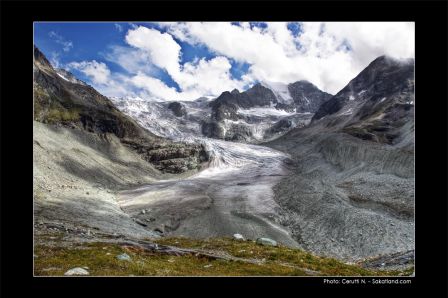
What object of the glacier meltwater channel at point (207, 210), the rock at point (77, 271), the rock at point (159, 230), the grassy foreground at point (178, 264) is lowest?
the rock at point (159, 230)

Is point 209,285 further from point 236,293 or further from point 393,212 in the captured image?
point 393,212

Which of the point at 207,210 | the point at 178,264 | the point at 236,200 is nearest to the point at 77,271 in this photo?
the point at 178,264

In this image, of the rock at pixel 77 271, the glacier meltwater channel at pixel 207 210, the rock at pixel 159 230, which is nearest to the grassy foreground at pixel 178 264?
the rock at pixel 77 271

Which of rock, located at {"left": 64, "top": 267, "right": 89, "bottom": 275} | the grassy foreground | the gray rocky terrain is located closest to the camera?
rock, located at {"left": 64, "top": 267, "right": 89, "bottom": 275}

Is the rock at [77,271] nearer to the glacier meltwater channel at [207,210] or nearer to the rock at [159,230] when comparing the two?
the glacier meltwater channel at [207,210]

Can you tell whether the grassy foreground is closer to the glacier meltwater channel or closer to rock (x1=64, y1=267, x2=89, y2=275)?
rock (x1=64, y1=267, x2=89, y2=275)

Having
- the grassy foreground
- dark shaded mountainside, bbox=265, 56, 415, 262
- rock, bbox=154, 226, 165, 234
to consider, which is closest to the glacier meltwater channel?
rock, bbox=154, 226, 165, 234

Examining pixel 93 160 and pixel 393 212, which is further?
pixel 93 160
